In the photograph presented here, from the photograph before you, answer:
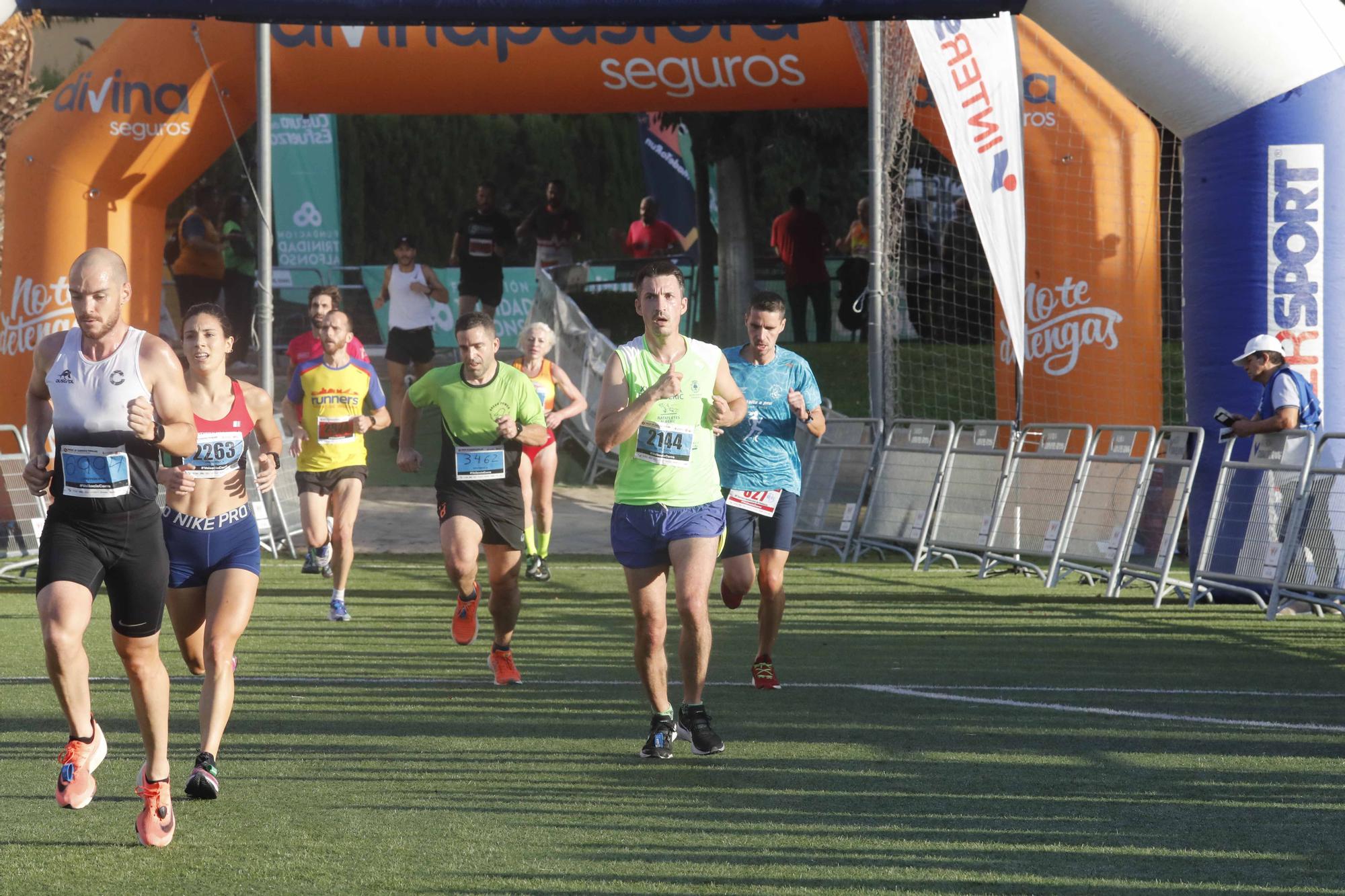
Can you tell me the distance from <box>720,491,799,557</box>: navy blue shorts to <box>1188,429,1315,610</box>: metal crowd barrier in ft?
12.7

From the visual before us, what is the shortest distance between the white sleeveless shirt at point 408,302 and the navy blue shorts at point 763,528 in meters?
10.2

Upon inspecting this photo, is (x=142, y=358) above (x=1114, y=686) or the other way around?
above

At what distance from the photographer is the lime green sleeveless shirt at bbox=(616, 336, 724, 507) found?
6824 mm

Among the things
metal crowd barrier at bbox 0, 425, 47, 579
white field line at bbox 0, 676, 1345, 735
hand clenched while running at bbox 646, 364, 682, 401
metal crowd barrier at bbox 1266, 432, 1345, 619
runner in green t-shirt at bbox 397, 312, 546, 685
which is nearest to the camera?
hand clenched while running at bbox 646, 364, 682, 401

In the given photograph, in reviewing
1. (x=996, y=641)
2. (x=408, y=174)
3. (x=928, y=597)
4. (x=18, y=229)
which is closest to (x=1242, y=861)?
(x=996, y=641)

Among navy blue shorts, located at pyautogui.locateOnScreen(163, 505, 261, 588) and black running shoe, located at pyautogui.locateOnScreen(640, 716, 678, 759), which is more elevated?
navy blue shorts, located at pyautogui.locateOnScreen(163, 505, 261, 588)

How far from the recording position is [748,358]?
897cm

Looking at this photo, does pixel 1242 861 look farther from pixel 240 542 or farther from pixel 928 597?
pixel 928 597

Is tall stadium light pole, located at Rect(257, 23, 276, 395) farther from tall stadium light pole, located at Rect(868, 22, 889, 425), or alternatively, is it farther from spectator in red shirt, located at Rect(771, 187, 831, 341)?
spectator in red shirt, located at Rect(771, 187, 831, 341)

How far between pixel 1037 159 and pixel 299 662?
786 centimetres

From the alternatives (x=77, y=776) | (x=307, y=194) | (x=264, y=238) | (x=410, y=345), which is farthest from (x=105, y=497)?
(x=307, y=194)

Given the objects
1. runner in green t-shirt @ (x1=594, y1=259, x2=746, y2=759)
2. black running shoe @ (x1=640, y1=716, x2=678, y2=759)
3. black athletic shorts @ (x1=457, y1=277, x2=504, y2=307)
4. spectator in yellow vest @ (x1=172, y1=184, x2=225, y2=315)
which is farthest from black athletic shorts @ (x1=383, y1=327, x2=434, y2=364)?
black running shoe @ (x1=640, y1=716, x2=678, y2=759)

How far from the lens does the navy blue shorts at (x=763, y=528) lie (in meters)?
8.62

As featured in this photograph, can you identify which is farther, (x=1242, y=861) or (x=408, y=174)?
(x=408, y=174)
